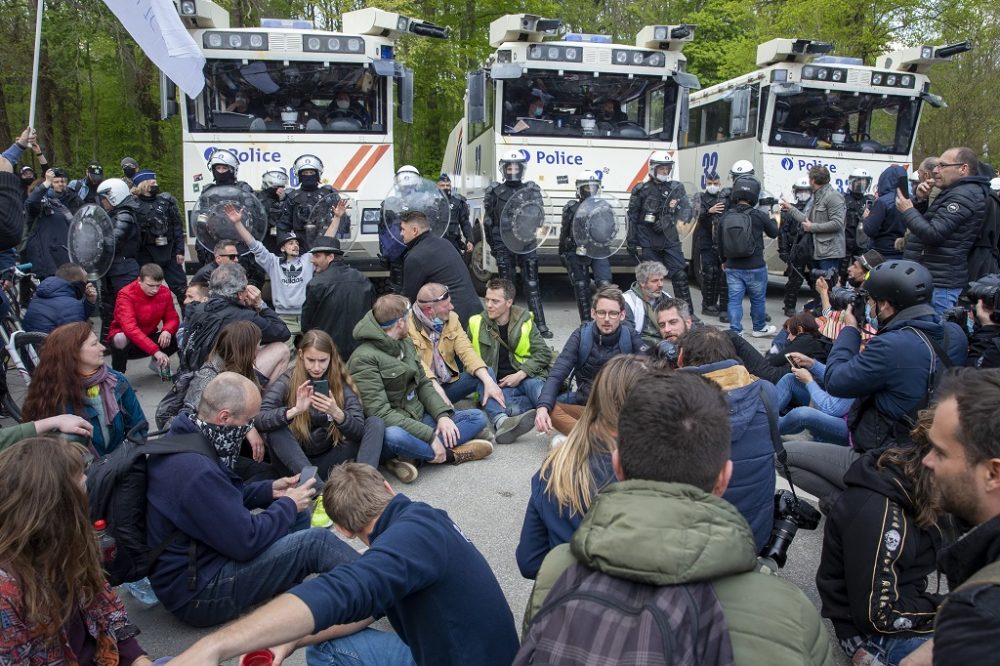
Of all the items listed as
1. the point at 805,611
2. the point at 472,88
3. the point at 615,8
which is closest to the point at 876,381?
the point at 805,611

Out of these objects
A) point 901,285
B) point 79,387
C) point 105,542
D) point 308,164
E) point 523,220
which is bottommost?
point 105,542

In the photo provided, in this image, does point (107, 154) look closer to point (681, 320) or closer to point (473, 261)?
point (473, 261)

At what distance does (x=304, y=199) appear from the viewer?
8055 mm

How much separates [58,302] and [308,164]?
3124 millimetres

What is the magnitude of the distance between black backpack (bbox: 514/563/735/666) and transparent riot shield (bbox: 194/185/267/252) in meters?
6.54

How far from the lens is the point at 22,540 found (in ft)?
6.81

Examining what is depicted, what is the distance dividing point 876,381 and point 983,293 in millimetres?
1084

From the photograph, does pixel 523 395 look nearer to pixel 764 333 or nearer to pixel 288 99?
pixel 764 333

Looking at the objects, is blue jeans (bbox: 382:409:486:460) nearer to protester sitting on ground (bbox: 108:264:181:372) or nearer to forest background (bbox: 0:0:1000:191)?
protester sitting on ground (bbox: 108:264:181:372)

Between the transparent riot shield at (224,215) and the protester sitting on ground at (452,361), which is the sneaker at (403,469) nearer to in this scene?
the protester sitting on ground at (452,361)

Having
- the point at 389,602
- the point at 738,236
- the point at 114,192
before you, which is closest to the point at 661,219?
the point at 738,236

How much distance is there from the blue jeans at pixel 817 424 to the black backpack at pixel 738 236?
141 inches

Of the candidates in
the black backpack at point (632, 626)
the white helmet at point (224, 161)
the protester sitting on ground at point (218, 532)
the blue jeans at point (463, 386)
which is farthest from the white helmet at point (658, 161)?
the black backpack at point (632, 626)

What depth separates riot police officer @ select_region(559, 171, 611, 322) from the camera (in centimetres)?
855
